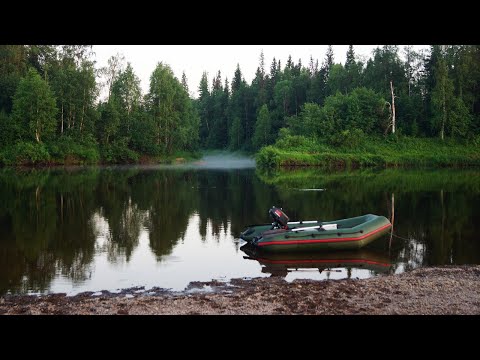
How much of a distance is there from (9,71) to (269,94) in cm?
4788

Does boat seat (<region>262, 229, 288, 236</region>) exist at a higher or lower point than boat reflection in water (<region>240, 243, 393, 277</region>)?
higher

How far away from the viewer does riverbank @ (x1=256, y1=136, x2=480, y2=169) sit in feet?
182

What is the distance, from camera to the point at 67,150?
189 feet

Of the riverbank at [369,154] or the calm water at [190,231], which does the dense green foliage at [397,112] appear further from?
the calm water at [190,231]

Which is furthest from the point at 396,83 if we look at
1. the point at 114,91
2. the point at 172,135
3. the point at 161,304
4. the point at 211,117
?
the point at 161,304

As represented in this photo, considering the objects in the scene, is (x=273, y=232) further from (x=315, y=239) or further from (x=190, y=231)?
(x=190, y=231)

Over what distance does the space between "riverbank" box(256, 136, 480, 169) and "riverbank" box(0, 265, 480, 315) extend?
43.6m

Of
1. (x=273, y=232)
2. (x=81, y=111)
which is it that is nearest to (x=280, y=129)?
(x=81, y=111)

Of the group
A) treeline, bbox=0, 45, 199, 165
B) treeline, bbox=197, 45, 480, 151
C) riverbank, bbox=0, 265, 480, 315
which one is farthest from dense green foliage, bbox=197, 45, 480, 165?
riverbank, bbox=0, 265, 480, 315

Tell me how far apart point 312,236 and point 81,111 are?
53.6 m

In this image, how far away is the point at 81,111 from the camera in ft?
202

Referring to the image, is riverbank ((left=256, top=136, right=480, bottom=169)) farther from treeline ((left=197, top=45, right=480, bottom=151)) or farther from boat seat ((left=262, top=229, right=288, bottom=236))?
boat seat ((left=262, top=229, right=288, bottom=236))

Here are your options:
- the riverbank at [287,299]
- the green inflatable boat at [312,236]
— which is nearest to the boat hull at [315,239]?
the green inflatable boat at [312,236]
